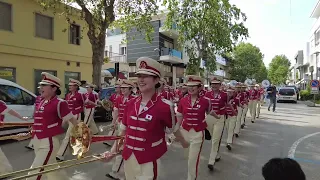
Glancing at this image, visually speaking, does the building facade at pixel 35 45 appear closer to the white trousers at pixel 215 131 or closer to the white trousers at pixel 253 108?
the white trousers at pixel 253 108

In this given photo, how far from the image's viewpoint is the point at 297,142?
32.9ft

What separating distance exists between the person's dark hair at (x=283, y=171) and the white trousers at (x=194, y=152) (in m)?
3.47

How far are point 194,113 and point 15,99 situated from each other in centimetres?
640

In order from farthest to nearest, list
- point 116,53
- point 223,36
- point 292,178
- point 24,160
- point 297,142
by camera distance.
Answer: point 116,53 < point 223,36 < point 297,142 < point 24,160 < point 292,178

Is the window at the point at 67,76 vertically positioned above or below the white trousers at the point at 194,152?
above

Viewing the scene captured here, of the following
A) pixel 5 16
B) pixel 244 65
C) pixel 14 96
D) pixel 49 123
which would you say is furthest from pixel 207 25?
pixel 244 65

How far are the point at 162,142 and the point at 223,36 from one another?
2350cm

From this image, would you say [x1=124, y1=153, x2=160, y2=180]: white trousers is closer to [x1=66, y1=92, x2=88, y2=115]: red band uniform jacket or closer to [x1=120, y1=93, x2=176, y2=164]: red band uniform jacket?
[x1=120, y1=93, x2=176, y2=164]: red band uniform jacket

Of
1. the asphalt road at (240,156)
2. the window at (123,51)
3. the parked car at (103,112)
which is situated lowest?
the asphalt road at (240,156)

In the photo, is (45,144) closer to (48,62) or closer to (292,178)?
(292,178)

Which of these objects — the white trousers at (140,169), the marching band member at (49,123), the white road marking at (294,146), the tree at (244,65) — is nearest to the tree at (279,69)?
the tree at (244,65)

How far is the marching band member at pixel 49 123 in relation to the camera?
4498 mm

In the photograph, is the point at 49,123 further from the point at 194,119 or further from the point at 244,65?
the point at 244,65

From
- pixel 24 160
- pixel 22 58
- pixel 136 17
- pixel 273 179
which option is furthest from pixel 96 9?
pixel 273 179
